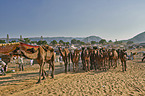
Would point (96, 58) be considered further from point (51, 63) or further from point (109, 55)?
point (51, 63)

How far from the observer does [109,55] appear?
40.5 feet

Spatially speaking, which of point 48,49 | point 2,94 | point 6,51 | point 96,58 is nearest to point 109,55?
point 96,58

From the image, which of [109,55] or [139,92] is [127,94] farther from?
[109,55]

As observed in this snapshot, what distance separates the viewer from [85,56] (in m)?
11.2

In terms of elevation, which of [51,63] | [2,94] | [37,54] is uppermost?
[37,54]

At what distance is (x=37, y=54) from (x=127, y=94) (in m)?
6.75

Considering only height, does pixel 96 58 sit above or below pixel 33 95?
above

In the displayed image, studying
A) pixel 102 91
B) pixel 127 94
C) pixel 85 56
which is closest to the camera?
pixel 127 94

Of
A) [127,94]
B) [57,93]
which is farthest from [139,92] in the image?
[57,93]

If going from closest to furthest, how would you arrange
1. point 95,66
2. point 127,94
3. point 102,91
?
point 127,94 < point 102,91 < point 95,66

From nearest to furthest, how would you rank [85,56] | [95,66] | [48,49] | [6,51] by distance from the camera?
[48,49] < [6,51] < [85,56] < [95,66]

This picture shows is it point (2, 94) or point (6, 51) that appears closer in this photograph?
point (2, 94)

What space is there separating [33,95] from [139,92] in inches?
250

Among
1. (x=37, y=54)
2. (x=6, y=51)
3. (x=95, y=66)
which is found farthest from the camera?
(x=95, y=66)
